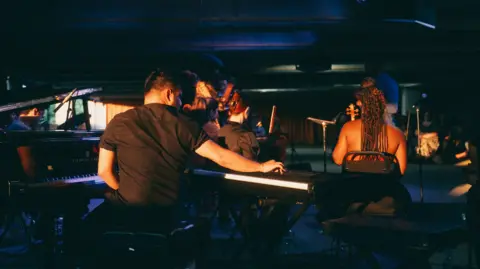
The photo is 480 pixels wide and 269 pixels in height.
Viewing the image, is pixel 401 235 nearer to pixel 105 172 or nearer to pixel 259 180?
pixel 259 180

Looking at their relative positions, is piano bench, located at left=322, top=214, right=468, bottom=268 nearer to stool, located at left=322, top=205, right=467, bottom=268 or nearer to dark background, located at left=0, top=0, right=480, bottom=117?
stool, located at left=322, top=205, right=467, bottom=268

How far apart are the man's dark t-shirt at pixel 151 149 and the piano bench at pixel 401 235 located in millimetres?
908

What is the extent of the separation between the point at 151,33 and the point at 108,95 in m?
10.1

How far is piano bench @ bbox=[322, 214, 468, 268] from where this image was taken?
2676mm

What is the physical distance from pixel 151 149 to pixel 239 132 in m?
2.24

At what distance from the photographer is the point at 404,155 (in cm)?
396

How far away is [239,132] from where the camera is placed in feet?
16.9

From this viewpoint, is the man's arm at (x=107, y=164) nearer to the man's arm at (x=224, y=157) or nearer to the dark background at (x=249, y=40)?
the man's arm at (x=224, y=157)

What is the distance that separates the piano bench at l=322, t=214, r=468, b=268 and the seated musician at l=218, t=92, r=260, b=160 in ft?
→ 7.12

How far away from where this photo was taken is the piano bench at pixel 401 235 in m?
2.68

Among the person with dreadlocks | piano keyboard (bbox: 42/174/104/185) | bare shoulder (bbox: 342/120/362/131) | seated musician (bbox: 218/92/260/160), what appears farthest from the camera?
seated musician (bbox: 218/92/260/160)

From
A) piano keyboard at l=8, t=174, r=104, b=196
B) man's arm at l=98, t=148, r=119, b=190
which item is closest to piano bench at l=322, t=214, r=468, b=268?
man's arm at l=98, t=148, r=119, b=190

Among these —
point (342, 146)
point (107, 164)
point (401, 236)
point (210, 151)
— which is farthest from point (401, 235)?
point (107, 164)

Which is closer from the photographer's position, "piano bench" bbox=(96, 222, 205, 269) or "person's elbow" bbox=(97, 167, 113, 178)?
"piano bench" bbox=(96, 222, 205, 269)
